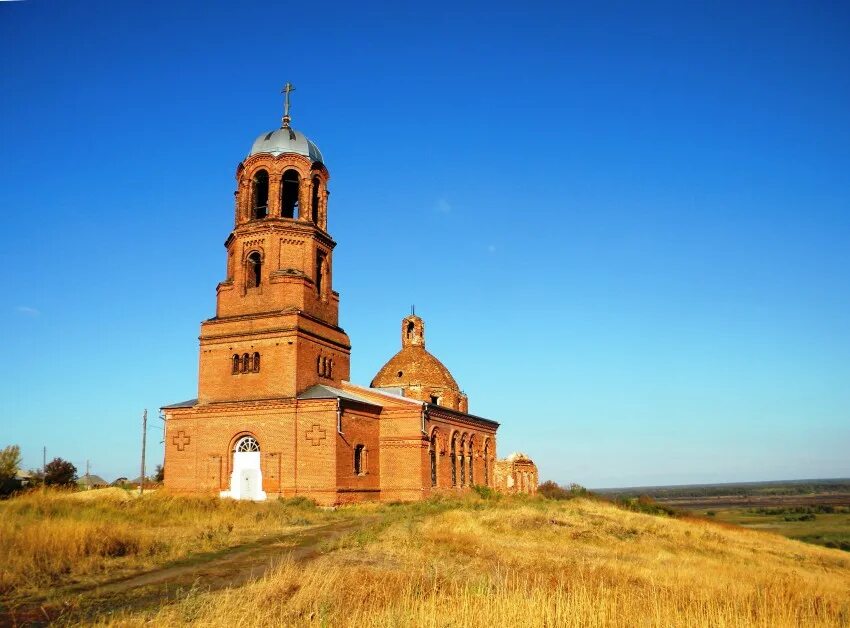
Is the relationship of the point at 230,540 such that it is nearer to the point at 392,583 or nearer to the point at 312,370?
the point at 392,583

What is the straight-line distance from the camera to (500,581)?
405 inches

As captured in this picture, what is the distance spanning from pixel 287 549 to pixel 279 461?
48.1ft

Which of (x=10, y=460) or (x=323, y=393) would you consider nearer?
(x=323, y=393)

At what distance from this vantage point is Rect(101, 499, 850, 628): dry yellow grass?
7.81 m

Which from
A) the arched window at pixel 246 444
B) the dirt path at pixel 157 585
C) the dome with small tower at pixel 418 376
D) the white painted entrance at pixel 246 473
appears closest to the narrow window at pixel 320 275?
the arched window at pixel 246 444

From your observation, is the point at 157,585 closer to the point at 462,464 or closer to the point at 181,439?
the point at 181,439

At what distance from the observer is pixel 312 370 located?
3175 cm

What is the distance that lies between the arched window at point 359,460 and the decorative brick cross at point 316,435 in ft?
7.64

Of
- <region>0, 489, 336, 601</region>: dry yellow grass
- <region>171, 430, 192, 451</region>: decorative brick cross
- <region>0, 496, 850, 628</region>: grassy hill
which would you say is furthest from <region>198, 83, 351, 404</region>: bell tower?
<region>0, 496, 850, 628</region>: grassy hill

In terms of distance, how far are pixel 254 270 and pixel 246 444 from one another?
8.04 m

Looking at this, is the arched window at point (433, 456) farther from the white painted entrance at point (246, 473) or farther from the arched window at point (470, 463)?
the white painted entrance at point (246, 473)

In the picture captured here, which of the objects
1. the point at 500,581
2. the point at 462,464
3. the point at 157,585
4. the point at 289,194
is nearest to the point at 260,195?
the point at 289,194

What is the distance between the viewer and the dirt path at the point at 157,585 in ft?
28.8

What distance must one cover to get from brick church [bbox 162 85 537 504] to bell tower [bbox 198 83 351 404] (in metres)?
0.05
